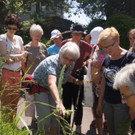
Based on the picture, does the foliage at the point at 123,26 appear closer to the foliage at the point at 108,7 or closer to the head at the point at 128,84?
the foliage at the point at 108,7

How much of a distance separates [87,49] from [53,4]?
18623 mm

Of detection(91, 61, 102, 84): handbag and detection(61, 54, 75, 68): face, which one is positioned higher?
detection(61, 54, 75, 68): face

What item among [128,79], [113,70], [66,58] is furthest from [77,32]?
[128,79]

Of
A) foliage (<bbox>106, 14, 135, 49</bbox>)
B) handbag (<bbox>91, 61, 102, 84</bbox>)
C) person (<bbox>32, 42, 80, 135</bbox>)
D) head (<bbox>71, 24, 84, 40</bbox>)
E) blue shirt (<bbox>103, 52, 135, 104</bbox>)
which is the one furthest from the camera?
foliage (<bbox>106, 14, 135, 49</bbox>)

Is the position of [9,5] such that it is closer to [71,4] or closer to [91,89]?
[71,4]

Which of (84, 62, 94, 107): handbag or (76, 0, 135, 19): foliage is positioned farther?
(76, 0, 135, 19): foliage

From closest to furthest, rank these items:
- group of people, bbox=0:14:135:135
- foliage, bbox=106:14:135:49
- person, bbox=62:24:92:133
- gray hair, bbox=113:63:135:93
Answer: gray hair, bbox=113:63:135:93, group of people, bbox=0:14:135:135, person, bbox=62:24:92:133, foliage, bbox=106:14:135:49

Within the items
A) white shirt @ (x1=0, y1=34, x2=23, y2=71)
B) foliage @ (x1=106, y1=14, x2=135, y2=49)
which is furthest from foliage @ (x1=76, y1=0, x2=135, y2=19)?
white shirt @ (x1=0, y1=34, x2=23, y2=71)

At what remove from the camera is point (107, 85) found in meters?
3.26

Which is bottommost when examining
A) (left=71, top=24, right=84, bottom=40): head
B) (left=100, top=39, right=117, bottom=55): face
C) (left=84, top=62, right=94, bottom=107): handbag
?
(left=84, top=62, right=94, bottom=107): handbag

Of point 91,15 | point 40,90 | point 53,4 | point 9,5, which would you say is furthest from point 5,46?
point 91,15

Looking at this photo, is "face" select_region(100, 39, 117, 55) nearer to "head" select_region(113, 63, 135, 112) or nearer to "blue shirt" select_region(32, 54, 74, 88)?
"blue shirt" select_region(32, 54, 74, 88)

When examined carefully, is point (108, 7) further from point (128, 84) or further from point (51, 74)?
point (128, 84)

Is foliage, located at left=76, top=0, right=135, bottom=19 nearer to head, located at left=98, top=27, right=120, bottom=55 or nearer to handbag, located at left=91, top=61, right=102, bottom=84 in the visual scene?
handbag, located at left=91, top=61, right=102, bottom=84
